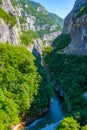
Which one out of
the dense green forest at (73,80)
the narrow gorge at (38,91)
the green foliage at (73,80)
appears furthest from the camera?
the narrow gorge at (38,91)

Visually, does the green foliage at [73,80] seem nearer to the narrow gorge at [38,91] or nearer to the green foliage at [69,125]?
the narrow gorge at [38,91]

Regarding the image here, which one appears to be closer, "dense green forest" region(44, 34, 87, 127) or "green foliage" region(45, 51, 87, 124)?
"dense green forest" region(44, 34, 87, 127)

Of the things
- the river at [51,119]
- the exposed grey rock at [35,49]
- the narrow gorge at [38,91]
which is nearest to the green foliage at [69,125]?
the narrow gorge at [38,91]

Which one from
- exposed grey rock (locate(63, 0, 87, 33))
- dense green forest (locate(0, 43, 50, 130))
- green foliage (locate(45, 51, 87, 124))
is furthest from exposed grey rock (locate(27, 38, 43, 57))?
dense green forest (locate(0, 43, 50, 130))

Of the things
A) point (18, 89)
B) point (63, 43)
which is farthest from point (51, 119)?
point (63, 43)

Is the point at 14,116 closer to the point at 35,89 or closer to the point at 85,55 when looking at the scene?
the point at 35,89

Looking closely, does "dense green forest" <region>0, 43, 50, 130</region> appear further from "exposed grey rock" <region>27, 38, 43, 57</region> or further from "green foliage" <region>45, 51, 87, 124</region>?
"exposed grey rock" <region>27, 38, 43, 57</region>
